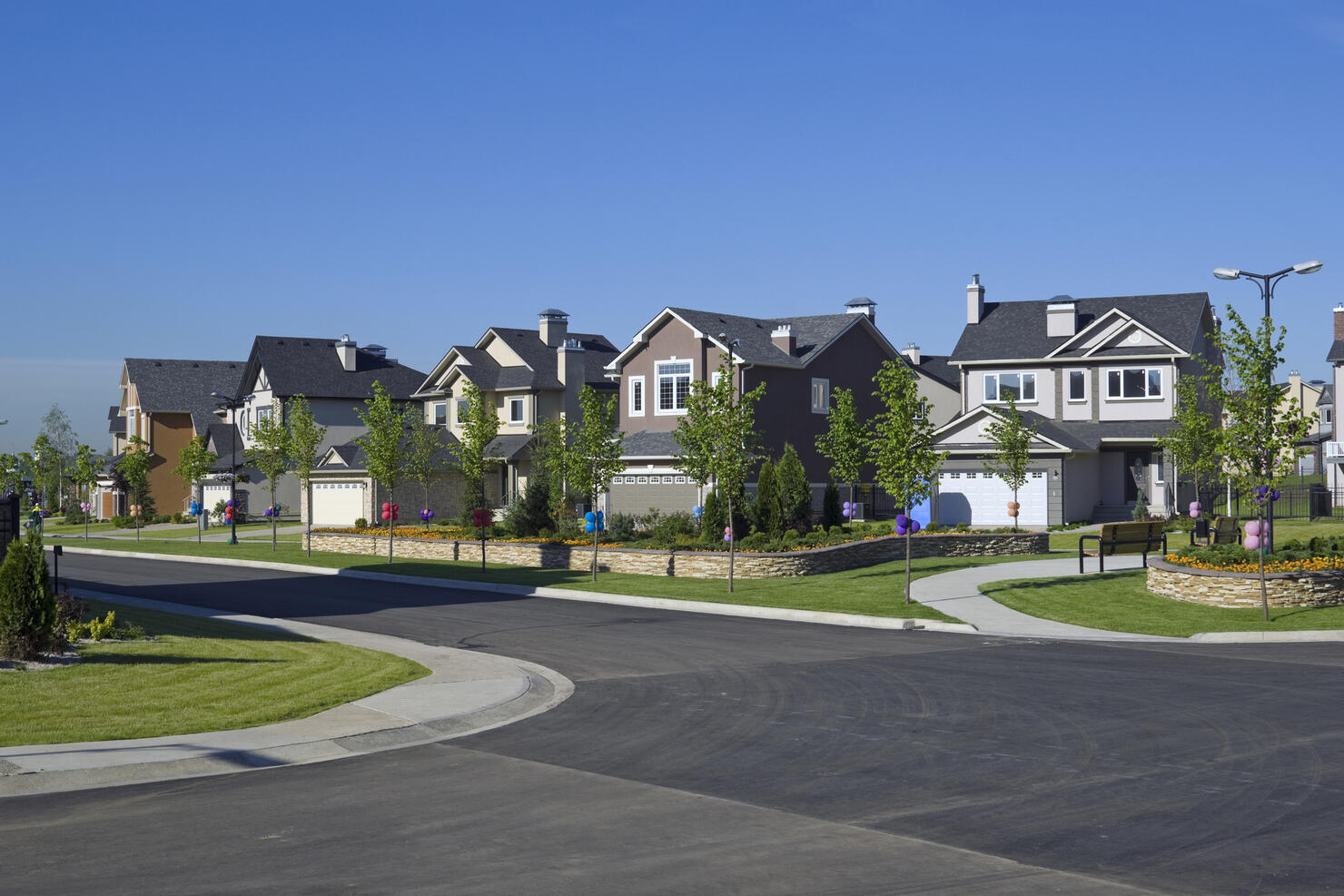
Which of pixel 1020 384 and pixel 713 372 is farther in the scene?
pixel 1020 384

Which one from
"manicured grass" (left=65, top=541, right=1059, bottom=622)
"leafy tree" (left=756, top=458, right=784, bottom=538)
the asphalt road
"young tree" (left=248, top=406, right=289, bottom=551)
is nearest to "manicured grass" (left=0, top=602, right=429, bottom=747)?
the asphalt road

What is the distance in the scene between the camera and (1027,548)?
35969 millimetres

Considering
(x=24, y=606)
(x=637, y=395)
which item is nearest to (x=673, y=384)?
(x=637, y=395)

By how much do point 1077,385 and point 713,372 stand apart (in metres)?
15.6

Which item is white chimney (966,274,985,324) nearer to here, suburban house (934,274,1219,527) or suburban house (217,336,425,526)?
suburban house (934,274,1219,527)

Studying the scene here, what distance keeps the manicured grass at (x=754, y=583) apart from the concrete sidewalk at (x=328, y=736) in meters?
9.11

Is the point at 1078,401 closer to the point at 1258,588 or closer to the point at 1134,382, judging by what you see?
the point at 1134,382

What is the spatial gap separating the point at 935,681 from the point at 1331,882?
7.94 metres

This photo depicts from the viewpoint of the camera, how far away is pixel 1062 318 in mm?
53156

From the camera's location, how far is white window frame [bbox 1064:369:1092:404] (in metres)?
51.4

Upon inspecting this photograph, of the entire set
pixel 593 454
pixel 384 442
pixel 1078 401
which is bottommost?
pixel 593 454

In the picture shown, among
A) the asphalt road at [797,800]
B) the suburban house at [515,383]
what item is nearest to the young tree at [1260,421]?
the asphalt road at [797,800]

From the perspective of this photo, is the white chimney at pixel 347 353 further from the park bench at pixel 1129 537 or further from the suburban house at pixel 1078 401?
the park bench at pixel 1129 537

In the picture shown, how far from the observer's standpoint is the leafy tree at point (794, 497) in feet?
136
